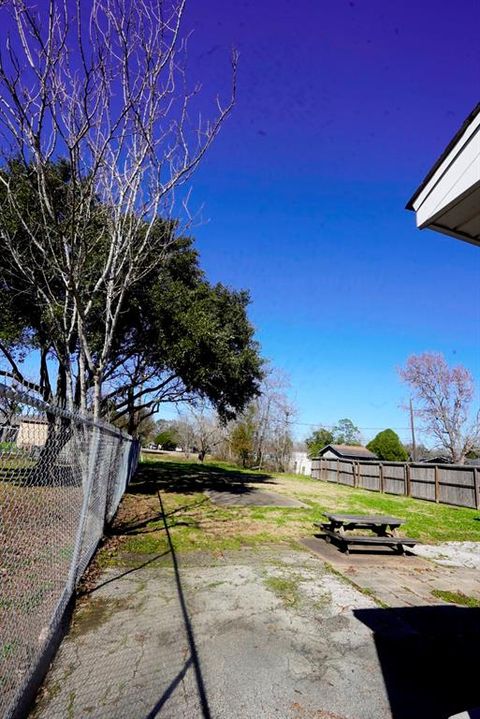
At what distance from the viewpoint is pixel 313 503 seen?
12641 millimetres

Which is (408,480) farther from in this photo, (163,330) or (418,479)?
(163,330)

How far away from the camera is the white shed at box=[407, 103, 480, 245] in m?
2.69

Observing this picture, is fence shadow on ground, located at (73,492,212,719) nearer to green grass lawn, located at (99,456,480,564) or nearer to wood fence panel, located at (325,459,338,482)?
green grass lawn, located at (99,456,480,564)

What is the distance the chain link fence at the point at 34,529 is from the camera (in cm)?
219

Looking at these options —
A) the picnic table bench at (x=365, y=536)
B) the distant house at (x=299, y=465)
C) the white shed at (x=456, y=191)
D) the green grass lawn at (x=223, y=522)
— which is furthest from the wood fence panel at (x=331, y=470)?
the white shed at (x=456, y=191)

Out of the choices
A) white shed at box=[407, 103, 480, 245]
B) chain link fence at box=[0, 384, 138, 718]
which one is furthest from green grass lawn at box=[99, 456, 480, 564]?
white shed at box=[407, 103, 480, 245]

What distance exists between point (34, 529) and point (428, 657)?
126 inches

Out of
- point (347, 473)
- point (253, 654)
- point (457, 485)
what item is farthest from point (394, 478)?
point (253, 654)

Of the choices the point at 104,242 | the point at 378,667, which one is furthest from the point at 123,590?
the point at 104,242

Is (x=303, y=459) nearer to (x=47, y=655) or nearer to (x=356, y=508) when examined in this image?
(x=356, y=508)

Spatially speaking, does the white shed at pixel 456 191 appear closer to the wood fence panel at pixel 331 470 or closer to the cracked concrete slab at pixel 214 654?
the cracked concrete slab at pixel 214 654

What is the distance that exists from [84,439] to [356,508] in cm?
999

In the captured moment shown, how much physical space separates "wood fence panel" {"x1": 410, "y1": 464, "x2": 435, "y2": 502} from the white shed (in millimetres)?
14467

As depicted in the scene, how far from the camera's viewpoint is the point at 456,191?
283 centimetres
